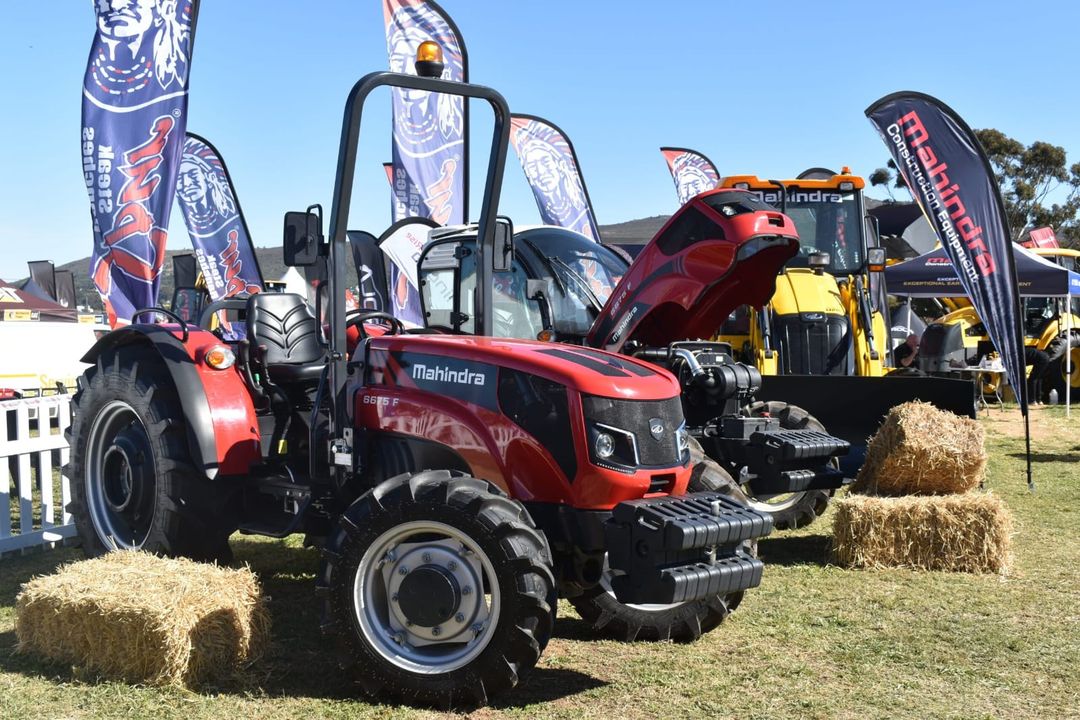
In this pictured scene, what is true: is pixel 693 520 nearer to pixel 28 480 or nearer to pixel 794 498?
pixel 794 498

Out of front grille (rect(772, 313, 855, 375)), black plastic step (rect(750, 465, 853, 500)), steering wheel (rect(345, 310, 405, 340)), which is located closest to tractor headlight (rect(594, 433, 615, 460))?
steering wheel (rect(345, 310, 405, 340))

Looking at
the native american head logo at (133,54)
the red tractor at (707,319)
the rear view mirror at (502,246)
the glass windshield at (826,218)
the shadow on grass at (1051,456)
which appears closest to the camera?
the rear view mirror at (502,246)

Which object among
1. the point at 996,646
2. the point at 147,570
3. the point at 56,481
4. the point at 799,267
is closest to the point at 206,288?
the point at 56,481

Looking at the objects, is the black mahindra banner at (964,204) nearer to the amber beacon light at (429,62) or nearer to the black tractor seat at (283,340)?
the black tractor seat at (283,340)

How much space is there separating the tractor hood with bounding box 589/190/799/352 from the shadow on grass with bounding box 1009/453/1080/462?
565cm

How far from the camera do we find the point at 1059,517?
804 cm

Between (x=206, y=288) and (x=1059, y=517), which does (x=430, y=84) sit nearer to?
(x=1059, y=517)

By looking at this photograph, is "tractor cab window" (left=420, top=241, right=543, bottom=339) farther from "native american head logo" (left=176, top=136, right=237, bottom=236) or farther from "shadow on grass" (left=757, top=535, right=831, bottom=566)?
"native american head logo" (left=176, top=136, right=237, bottom=236)

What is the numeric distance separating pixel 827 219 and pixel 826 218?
0.01 m

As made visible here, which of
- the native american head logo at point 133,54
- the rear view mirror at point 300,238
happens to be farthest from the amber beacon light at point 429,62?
the native american head logo at point 133,54

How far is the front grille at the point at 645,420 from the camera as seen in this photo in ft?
13.2

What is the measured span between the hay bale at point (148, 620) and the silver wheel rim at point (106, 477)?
1124 mm

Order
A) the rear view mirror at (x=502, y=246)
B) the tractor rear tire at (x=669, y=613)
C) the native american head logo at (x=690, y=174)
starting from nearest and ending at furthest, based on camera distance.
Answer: the tractor rear tire at (x=669, y=613)
the rear view mirror at (x=502, y=246)
the native american head logo at (x=690, y=174)

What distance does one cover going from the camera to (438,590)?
12.7ft
